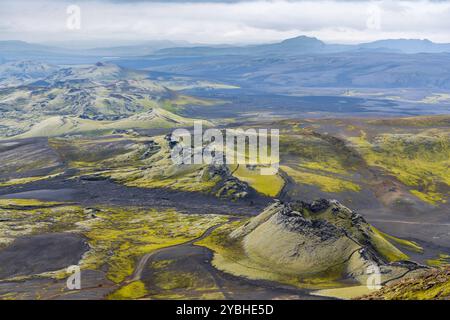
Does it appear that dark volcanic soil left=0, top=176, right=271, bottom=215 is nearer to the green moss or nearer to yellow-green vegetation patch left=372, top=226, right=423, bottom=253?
yellow-green vegetation patch left=372, top=226, right=423, bottom=253

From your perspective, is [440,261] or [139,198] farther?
[139,198]

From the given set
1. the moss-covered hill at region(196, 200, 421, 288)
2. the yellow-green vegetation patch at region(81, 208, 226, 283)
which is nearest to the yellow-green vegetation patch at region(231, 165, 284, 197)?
the yellow-green vegetation patch at region(81, 208, 226, 283)

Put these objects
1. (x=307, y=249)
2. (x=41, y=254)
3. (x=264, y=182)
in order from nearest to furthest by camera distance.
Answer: (x=307, y=249), (x=41, y=254), (x=264, y=182)

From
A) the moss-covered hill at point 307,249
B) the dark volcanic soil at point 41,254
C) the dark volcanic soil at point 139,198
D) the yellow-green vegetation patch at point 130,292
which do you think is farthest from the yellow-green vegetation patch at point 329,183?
the yellow-green vegetation patch at point 130,292

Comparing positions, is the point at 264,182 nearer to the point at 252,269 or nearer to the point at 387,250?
the point at 387,250

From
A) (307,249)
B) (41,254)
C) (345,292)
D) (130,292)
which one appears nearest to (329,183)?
(307,249)

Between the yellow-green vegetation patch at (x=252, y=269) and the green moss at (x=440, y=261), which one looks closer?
the yellow-green vegetation patch at (x=252, y=269)

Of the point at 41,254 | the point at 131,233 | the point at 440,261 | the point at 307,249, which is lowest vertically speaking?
the point at 131,233

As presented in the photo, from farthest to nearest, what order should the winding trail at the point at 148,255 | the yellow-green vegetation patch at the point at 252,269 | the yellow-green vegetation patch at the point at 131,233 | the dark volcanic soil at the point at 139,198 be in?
the dark volcanic soil at the point at 139,198
the yellow-green vegetation patch at the point at 131,233
the winding trail at the point at 148,255
the yellow-green vegetation patch at the point at 252,269

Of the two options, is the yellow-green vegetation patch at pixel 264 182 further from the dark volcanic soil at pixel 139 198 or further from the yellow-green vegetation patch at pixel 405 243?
the yellow-green vegetation patch at pixel 405 243
